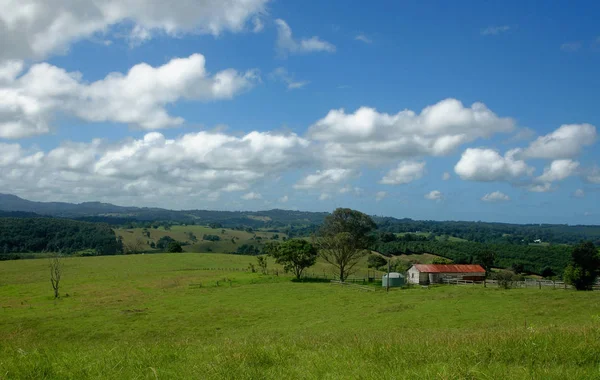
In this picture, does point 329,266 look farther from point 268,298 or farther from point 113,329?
point 113,329

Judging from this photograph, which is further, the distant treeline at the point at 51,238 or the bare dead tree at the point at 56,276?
the distant treeline at the point at 51,238

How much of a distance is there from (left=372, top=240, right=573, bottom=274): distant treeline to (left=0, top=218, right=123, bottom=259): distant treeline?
103m

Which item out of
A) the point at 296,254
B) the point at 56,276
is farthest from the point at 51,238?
the point at 296,254

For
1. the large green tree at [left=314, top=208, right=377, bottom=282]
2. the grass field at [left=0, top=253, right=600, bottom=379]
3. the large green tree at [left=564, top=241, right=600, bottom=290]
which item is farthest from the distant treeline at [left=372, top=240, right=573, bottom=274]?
the large green tree at [left=564, top=241, right=600, bottom=290]

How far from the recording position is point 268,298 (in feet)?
157

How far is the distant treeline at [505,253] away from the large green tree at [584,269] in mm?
48180

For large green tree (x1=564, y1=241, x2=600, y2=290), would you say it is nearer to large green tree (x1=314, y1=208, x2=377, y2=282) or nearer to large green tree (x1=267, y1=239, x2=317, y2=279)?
large green tree (x1=314, y1=208, x2=377, y2=282)

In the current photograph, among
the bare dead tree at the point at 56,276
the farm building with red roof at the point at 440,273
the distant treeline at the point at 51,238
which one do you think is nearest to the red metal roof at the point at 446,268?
the farm building with red roof at the point at 440,273

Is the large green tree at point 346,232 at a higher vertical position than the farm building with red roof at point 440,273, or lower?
higher

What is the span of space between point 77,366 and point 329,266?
8785cm

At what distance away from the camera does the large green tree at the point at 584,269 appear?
45.2 meters

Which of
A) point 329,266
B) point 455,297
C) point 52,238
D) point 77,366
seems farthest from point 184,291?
point 52,238

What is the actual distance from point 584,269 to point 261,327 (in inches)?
1409

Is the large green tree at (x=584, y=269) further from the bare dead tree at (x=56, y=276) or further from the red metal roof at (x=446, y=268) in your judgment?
the bare dead tree at (x=56, y=276)
